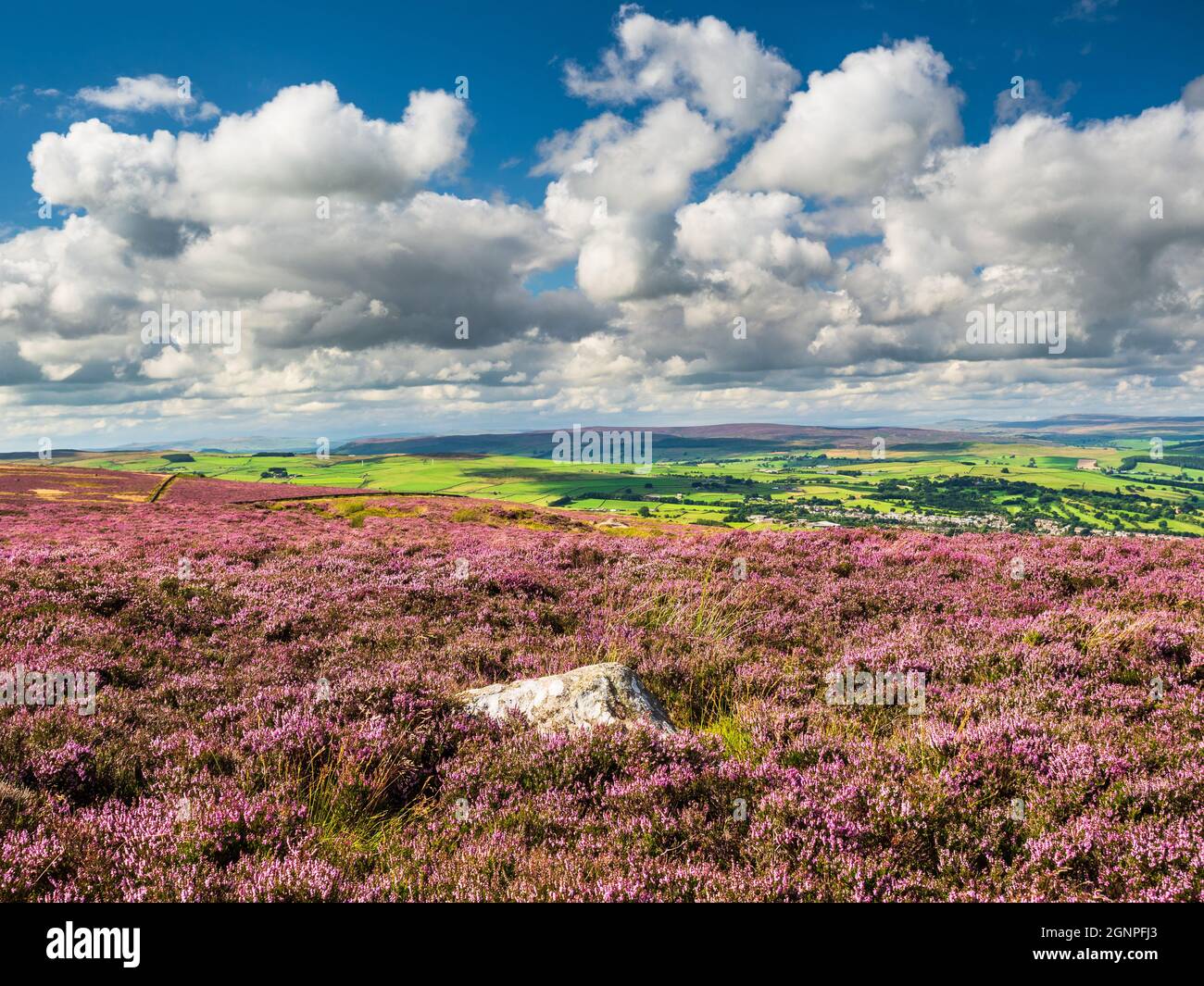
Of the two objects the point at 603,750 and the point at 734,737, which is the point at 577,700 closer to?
the point at 603,750

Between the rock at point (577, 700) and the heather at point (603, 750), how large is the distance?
35 cm

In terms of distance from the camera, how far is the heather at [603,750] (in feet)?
11.5

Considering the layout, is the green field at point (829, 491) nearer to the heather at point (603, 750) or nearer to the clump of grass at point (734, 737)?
the heather at point (603, 750)

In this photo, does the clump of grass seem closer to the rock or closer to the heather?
the heather

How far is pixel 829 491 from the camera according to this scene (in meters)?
117

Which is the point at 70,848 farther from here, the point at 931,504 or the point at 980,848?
the point at 931,504

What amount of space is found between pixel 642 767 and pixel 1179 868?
10.9ft

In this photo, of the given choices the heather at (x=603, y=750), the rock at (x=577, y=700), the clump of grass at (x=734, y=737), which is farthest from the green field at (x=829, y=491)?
the rock at (x=577, y=700)

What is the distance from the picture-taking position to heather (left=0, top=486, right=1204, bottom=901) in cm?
351

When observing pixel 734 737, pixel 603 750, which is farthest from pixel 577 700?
pixel 734 737

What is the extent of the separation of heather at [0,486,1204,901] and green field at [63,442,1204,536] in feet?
135

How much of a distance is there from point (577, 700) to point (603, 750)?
1019 millimetres

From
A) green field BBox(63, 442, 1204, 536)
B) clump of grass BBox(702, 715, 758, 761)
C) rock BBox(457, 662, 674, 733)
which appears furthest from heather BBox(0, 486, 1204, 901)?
green field BBox(63, 442, 1204, 536)
